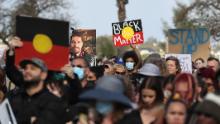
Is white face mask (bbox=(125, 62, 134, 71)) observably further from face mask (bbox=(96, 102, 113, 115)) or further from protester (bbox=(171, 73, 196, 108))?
face mask (bbox=(96, 102, 113, 115))

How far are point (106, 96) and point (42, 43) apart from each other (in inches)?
93.6

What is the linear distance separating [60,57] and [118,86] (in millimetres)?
1984

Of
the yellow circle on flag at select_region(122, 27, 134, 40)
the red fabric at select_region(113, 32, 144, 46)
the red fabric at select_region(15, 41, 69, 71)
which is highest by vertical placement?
the red fabric at select_region(15, 41, 69, 71)

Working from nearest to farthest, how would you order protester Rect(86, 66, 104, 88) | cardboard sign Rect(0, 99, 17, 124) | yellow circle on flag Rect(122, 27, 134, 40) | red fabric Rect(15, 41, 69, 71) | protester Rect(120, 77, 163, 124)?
protester Rect(120, 77, 163, 124)
cardboard sign Rect(0, 99, 17, 124)
red fabric Rect(15, 41, 69, 71)
protester Rect(86, 66, 104, 88)
yellow circle on flag Rect(122, 27, 134, 40)

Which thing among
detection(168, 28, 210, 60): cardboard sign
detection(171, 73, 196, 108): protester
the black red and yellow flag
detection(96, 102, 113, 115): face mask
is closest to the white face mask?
the black red and yellow flag

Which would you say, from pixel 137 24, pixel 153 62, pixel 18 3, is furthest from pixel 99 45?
pixel 153 62

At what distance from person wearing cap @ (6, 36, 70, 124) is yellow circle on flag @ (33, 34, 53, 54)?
36cm

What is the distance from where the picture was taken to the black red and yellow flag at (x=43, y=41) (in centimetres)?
831

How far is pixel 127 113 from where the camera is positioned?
6.72m

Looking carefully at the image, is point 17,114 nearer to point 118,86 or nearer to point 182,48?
point 118,86

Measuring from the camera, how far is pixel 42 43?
8352 mm

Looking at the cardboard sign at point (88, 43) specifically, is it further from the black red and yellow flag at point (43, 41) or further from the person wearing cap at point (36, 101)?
the person wearing cap at point (36, 101)

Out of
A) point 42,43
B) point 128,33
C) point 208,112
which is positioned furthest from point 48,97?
point 128,33

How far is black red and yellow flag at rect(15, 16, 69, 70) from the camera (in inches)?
327
